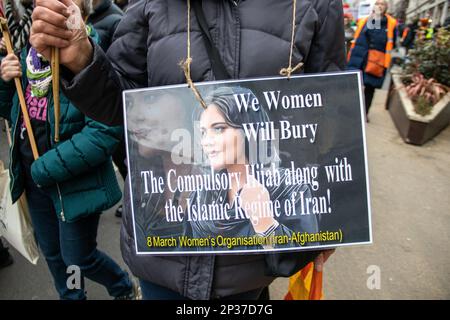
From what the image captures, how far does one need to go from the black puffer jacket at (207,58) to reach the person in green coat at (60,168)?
0.52 metres

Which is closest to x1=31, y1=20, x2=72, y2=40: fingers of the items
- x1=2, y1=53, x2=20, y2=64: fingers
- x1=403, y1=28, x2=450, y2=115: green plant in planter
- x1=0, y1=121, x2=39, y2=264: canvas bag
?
x1=2, y1=53, x2=20, y2=64: fingers

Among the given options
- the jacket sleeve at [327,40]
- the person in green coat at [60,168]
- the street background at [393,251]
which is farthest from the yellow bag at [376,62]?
the jacket sleeve at [327,40]

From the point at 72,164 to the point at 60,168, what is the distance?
6 cm

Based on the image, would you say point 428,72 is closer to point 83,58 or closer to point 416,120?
point 416,120

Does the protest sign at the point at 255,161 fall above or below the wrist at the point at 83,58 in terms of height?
below

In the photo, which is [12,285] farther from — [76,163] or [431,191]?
[431,191]

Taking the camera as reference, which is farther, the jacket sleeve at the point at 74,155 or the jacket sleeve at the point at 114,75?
the jacket sleeve at the point at 74,155

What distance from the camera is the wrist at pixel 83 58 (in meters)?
1.12

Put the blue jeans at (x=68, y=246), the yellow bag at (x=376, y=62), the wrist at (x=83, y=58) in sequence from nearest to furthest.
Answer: the wrist at (x=83, y=58) < the blue jeans at (x=68, y=246) < the yellow bag at (x=376, y=62)

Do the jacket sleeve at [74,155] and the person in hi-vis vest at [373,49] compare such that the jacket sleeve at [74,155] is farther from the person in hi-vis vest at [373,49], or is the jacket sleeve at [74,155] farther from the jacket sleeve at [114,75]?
the person in hi-vis vest at [373,49]

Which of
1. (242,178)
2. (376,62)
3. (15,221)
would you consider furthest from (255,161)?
(376,62)

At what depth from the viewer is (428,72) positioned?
6352 mm

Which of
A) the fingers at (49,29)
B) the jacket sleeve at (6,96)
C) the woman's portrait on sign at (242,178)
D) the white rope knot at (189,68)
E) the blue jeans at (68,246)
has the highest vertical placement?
the fingers at (49,29)
